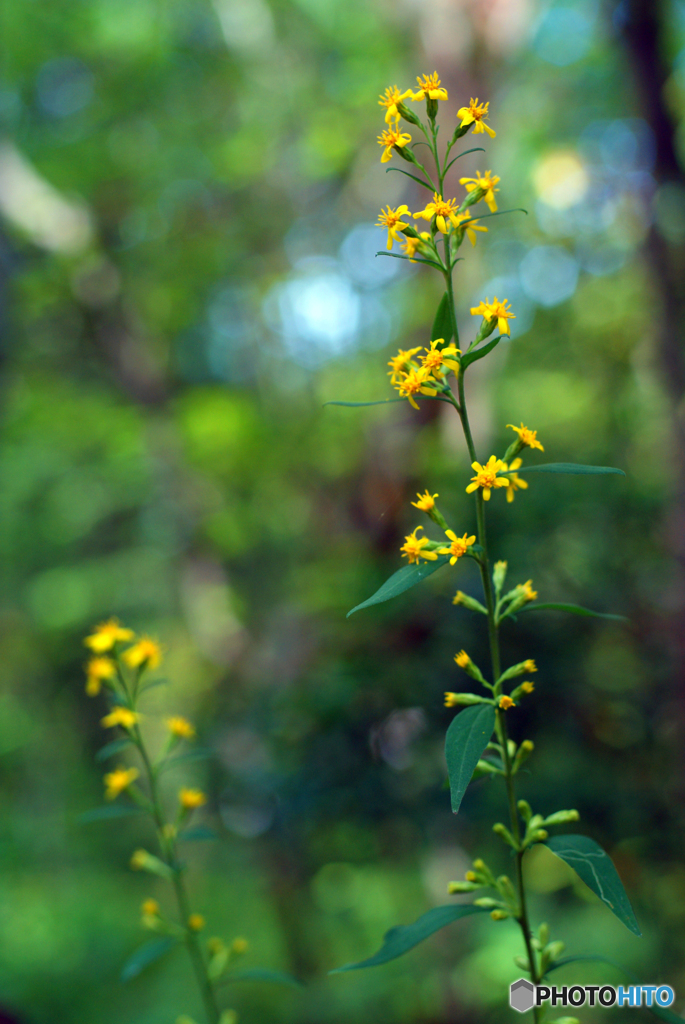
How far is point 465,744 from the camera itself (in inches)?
25.7

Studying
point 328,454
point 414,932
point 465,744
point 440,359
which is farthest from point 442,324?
point 328,454

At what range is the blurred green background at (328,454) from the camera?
2.91 metres

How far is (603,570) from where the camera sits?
3018 mm

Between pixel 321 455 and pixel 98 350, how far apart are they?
2972mm

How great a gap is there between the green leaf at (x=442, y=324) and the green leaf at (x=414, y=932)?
67 centimetres

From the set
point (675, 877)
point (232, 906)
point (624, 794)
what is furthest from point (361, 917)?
point (624, 794)

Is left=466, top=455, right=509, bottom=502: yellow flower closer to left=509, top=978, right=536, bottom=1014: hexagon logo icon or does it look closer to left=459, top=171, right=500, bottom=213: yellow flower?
left=459, top=171, right=500, bottom=213: yellow flower

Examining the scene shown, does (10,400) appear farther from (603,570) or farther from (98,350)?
(603,570)

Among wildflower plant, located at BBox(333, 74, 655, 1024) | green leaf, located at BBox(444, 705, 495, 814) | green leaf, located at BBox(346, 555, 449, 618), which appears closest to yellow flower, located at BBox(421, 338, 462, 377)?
wildflower plant, located at BBox(333, 74, 655, 1024)

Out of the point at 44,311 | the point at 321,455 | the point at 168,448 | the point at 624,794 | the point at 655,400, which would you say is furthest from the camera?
the point at 44,311

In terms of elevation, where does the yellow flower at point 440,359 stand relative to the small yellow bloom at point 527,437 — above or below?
above

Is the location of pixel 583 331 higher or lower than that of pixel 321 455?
higher

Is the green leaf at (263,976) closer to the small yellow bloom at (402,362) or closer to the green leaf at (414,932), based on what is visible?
the green leaf at (414,932)

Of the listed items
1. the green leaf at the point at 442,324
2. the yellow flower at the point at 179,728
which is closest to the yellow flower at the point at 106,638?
the yellow flower at the point at 179,728
